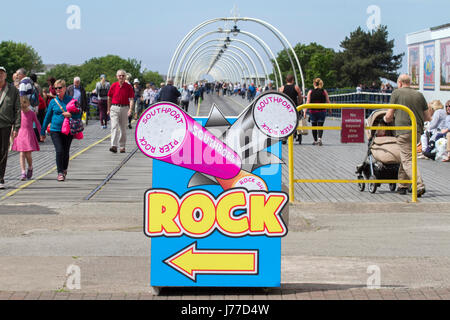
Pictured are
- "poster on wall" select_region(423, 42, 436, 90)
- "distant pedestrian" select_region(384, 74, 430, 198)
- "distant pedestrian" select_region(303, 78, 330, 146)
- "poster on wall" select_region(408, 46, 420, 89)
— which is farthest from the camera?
"poster on wall" select_region(408, 46, 420, 89)

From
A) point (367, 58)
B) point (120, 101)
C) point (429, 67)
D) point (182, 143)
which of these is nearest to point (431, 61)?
point (429, 67)

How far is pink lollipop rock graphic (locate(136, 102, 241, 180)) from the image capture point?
576cm

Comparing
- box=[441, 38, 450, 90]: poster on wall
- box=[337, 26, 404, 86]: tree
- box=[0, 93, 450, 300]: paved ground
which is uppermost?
box=[337, 26, 404, 86]: tree

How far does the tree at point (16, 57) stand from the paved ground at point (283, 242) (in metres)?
145

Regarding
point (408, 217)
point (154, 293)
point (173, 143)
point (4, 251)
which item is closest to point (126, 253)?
point (4, 251)

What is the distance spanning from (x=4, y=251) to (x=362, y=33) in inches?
4848

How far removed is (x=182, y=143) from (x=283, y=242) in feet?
10.2

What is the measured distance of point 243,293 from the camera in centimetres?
622

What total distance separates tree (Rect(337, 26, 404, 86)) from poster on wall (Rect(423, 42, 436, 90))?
9275 cm

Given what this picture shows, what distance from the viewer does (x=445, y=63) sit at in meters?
31.0

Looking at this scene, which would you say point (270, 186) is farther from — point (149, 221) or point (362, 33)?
point (362, 33)

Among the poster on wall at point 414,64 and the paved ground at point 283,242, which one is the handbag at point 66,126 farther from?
the poster on wall at point 414,64

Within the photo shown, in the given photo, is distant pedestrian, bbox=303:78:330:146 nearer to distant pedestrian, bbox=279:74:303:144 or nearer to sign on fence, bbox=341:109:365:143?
distant pedestrian, bbox=279:74:303:144

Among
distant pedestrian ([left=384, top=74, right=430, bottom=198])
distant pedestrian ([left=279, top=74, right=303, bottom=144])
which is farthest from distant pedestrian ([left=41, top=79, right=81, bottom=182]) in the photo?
distant pedestrian ([left=279, top=74, right=303, bottom=144])
